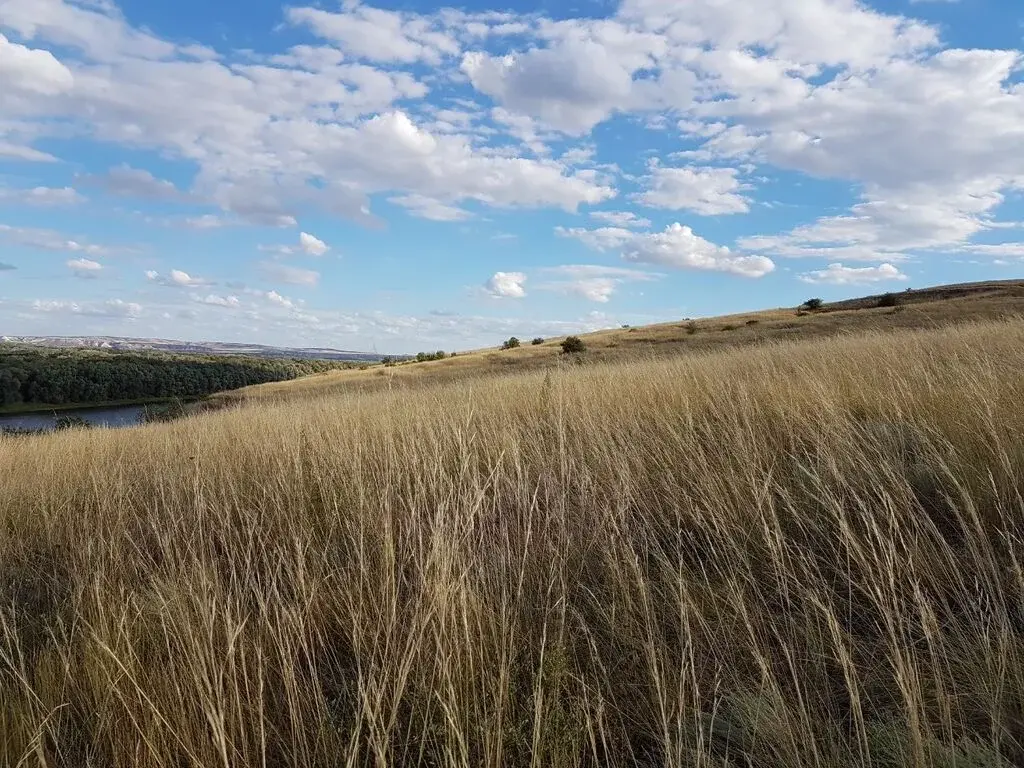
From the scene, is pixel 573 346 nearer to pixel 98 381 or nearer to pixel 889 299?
pixel 889 299

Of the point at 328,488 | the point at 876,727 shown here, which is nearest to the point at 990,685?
the point at 876,727

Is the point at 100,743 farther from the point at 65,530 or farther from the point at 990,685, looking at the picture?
the point at 65,530

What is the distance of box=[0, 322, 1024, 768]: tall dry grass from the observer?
154 centimetres

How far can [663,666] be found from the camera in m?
1.80

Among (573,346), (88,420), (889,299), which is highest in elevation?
(889,299)

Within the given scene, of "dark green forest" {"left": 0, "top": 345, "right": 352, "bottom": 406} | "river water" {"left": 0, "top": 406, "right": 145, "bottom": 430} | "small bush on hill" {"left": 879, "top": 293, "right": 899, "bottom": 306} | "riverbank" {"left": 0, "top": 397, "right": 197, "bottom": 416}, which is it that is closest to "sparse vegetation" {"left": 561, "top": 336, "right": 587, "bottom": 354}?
"river water" {"left": 0, "top": 406, "right": 145, "bottom": 430}

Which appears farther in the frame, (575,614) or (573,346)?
(573,346)

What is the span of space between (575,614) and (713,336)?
26803 millimetres

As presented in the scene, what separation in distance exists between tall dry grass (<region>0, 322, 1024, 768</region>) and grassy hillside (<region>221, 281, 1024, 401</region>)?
11.8m

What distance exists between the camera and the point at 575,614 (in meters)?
2.02

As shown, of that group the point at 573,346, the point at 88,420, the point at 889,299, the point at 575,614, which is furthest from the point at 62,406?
the point at 889,299

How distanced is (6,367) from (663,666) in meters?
82.5

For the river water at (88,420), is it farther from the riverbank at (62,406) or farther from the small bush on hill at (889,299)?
the small bush on hill at (889,299)

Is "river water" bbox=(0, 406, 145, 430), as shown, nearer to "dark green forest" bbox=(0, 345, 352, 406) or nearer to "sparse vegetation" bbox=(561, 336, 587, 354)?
"dark green forest" bbox=(0, 345, 352, 406)
